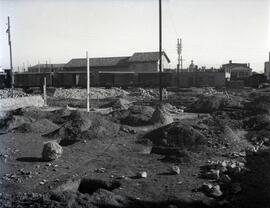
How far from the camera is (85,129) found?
52.9 feet

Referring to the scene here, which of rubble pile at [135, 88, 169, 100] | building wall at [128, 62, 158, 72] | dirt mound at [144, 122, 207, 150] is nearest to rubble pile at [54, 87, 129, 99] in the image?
rubble pile at [135, 88, 169, 100]

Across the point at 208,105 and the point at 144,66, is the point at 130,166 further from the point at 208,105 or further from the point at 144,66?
the point at 144,66

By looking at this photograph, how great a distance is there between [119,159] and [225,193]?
14.8ft

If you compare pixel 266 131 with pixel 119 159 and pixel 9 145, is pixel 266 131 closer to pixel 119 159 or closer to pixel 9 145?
pixel 119 159

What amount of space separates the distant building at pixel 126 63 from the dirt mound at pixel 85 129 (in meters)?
43.2

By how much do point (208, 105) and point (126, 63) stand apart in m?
37.9

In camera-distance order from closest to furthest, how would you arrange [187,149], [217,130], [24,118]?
1. [187,149]
2. [217,130]
3. [24,118]

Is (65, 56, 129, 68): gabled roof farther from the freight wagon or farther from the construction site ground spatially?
the construction site ground

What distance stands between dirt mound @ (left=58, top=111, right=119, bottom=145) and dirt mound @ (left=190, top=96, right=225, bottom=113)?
11069 millimetres

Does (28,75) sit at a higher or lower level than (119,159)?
higher

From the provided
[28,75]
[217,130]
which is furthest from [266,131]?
[28,75]

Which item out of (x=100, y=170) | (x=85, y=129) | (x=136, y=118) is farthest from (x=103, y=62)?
(x=100, y=170)

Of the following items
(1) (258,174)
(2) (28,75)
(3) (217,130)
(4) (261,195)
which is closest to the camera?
(4) (261,195)

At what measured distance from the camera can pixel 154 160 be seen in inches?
488
